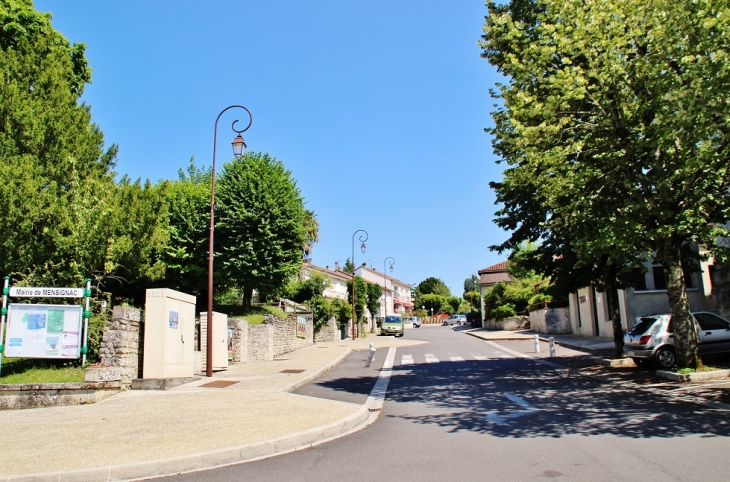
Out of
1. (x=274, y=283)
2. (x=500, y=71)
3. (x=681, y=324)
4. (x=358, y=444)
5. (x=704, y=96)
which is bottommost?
(x=358, y=444)

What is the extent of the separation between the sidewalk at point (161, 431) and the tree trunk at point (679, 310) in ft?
27.2

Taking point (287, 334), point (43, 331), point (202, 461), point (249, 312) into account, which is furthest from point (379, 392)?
point (287, 334)

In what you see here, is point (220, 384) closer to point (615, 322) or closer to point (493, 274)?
point (615, 322)

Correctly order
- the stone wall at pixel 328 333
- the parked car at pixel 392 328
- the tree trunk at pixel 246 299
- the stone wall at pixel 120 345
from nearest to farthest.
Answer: the stone wall at pixel 120 345
the tree trunk at pixel 246 299
the stone wall at pixel 328 333
the parked car at pixel 392 328

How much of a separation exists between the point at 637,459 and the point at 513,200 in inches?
477

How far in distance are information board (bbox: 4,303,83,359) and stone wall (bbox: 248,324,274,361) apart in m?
9.56

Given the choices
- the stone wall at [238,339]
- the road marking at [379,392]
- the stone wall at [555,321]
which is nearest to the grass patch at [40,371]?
the road marking at [379,392]

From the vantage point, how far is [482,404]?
10305 millimetres

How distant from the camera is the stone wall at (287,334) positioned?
2391cm

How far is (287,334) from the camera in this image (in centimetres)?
2636

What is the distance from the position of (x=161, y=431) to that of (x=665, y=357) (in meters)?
13.3

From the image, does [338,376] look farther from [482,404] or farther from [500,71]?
[500,71]

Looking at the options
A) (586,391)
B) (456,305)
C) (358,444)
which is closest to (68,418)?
(358,444)

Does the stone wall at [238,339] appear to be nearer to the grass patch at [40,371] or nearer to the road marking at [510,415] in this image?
the grass patch at [40,371]
